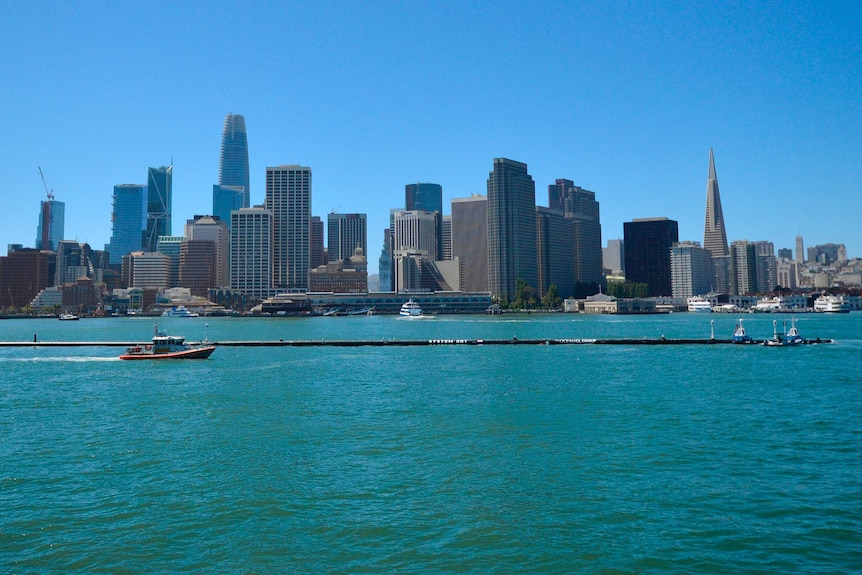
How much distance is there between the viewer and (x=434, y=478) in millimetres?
28484

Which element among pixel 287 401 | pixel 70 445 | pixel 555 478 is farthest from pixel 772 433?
pixel 70 445

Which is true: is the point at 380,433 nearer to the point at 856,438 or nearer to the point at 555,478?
the point at 555,478

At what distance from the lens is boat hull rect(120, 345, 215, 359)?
83.7 m

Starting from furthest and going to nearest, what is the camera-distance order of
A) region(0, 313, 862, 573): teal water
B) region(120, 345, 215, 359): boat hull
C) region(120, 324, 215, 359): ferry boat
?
region(120, 324, 215, 359): ferry boat
region(120, 345, 215, 359): boat hull
region(0, 313, 862, 573): teal water

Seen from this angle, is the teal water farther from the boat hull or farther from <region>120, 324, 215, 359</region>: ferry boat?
<region>120, 324, 215, 359</region>: ferry boat

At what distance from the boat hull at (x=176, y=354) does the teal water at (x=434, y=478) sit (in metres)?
24.9

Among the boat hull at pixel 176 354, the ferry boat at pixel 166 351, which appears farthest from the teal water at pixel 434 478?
the ferry boat at pixel 166 351

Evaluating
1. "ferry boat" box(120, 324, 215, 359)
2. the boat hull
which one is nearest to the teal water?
the boat hull

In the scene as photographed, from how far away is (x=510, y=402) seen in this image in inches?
1918

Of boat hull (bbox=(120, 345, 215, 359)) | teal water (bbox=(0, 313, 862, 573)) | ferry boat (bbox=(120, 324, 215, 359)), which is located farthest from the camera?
ferry boat (bbox=(120, 324, 215, 359))

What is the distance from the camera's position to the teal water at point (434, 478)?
68.5 feet

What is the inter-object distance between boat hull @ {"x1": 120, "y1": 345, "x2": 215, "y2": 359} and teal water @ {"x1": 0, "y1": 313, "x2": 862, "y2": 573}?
981 inches

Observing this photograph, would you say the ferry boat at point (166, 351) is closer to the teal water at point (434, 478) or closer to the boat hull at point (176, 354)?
the boat hull at point (176, 354)

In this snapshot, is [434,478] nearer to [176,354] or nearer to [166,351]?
[176,354]
